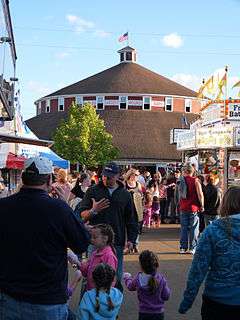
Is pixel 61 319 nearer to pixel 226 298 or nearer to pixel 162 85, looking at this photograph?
pixel 226 298

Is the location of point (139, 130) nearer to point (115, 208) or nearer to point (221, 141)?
point (221, 141)

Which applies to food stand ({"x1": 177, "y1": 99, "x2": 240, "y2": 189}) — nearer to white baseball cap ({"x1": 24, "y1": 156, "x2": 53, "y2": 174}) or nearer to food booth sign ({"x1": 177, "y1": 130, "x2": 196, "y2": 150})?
food booth sign ({"x1": 177, "y1": 130, "x2": 196, "y2": 150})

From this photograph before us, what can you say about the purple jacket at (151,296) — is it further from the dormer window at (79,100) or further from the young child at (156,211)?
the dormer window at (79,100)

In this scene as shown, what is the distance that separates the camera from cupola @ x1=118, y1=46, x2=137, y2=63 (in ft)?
250

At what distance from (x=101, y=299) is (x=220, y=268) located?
1195mm

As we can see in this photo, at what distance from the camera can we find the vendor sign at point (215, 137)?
1731cm

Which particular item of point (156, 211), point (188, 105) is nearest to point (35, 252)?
point (156, 211)

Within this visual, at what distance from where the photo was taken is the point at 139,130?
62.2 metres

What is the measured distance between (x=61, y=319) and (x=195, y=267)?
1.03 meters

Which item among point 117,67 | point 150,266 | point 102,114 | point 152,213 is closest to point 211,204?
point 152,213

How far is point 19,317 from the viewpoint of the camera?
3.80m

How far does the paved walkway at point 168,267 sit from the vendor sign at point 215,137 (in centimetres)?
278

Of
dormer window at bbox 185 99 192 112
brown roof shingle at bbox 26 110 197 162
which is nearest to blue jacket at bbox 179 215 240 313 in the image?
brown roof shingle at bbox 26 110 197 162

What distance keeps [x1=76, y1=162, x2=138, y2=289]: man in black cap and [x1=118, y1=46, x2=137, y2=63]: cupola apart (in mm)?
70066
